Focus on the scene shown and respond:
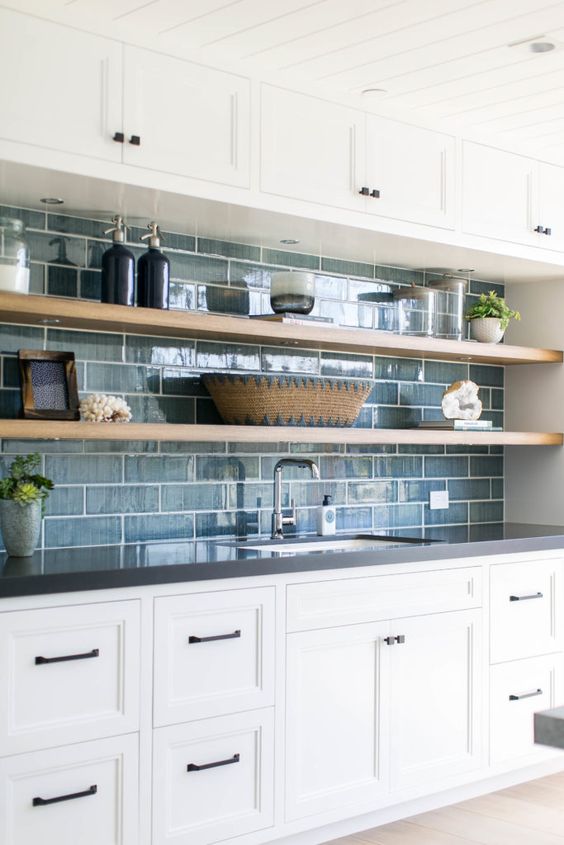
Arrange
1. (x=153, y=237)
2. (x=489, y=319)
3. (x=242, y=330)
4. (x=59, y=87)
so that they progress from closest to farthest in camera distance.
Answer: (x=59, y=87) < (x=153, y=237) < (x=242, y=330) < (x=489, y=319)

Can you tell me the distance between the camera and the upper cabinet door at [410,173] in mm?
3871

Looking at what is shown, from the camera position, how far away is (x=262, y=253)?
4.13 metres

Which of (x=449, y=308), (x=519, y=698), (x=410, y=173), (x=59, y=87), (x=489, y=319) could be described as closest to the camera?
(x=59, y=87)

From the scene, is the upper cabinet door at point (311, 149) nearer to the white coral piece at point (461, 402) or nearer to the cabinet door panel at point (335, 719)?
the white coral piece at point (461, 402)

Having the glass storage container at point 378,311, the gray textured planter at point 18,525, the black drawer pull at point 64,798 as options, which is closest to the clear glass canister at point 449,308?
the glass storage container at point 378,311

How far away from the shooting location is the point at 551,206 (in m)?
4.56

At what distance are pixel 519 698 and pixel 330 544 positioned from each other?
0.89m

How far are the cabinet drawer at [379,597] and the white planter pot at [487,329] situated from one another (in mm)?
1157

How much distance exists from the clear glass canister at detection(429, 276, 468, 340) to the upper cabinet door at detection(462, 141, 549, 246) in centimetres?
28

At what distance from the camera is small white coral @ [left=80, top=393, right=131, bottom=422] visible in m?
3.39

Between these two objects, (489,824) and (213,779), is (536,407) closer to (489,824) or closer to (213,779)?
(489,824)

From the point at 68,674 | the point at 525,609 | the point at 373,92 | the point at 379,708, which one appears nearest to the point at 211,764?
the point at 68,674

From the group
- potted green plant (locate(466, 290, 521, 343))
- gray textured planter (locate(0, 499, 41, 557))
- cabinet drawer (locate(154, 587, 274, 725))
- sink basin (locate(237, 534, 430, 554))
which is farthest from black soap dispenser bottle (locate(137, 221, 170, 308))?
potted green plant (locate(466, 290, 521, 343))

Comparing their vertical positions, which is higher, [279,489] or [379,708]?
[279,489]
